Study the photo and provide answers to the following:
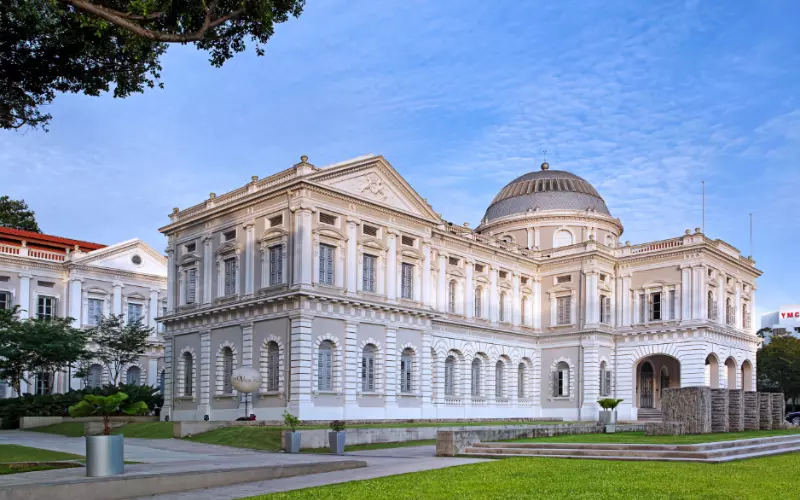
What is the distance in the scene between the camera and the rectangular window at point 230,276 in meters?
39.3

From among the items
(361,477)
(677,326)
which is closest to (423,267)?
(677,326)

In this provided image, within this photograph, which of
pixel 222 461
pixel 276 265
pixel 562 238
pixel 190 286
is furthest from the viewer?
pixel 562 238

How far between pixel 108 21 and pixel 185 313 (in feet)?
89.2

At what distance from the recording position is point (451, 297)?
155ft

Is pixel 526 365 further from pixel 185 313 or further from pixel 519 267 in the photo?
pixel 185 313

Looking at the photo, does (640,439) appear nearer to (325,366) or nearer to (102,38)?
(325,366)

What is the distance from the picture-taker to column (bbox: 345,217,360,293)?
3700cm

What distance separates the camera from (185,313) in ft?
136

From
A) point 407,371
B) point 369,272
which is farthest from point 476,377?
point 369,272

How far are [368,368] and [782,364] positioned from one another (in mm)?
46108

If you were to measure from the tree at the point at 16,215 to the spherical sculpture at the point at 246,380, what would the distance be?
1579 inches

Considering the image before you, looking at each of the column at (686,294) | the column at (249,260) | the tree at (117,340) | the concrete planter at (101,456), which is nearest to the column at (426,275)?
the column at (249,260)

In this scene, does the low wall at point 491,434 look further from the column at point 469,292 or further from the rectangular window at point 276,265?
the column at point 469,292

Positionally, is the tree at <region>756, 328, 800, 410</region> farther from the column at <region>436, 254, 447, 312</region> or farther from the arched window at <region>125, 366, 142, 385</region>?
the arched window at <region>125, 366, 142, 385</region>
